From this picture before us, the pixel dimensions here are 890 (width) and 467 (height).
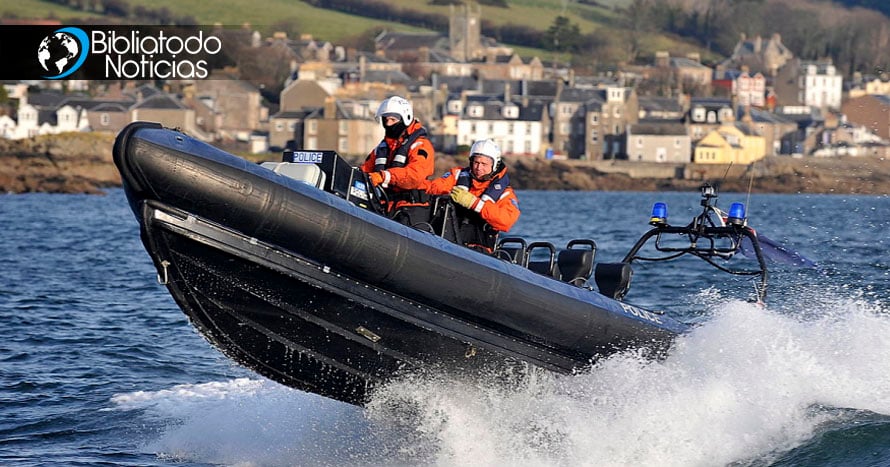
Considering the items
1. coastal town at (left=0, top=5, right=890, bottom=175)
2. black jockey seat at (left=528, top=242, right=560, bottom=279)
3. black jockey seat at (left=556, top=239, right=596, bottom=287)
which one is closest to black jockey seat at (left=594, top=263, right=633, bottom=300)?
black jockey seat at (left=556, top=239, right=596, bottom=287)

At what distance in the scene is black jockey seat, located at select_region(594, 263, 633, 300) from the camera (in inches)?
382

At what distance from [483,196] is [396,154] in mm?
646

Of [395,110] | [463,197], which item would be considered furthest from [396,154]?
Answer: [463,197]

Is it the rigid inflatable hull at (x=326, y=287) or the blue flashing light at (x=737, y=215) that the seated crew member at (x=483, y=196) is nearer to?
the rigid inflatable hull at (x=326, y=287)

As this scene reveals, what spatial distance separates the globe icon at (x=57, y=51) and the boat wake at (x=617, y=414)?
65816 mm

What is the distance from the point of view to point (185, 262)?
7.95 m

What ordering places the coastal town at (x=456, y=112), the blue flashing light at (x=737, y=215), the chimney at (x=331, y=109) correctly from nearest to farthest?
the blue flashing light at (x=737, y=215) → the chimney at (x=331, y=109) → the coastal town at (x=456, y=112)

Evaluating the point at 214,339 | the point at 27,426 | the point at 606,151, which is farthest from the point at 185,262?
the point at 606,151

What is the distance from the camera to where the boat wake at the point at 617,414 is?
28.6ft

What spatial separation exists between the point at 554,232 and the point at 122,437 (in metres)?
22.5

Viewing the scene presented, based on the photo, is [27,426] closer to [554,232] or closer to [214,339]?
[214,339]

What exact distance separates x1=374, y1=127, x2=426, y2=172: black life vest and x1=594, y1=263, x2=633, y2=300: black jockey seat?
1.61 metres

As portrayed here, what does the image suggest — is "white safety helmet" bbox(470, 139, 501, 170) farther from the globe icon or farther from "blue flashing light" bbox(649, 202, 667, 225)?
the globe icon

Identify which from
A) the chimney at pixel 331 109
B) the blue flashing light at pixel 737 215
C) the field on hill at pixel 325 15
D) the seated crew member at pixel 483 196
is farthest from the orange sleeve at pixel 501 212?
the field on hill at pixel 325 15
